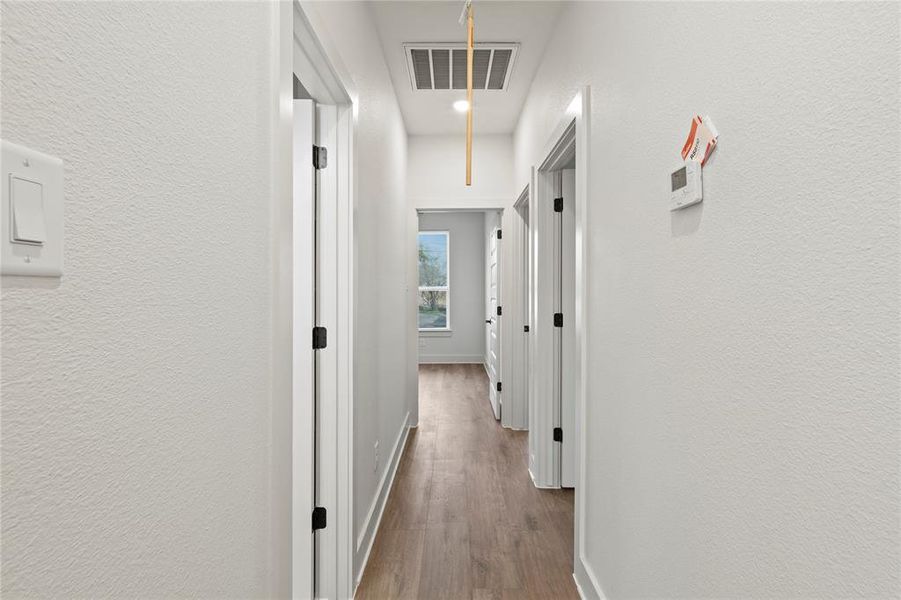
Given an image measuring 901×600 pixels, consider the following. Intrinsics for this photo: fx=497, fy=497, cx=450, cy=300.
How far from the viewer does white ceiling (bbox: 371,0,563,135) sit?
2500 mm

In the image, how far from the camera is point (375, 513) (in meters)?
2.57

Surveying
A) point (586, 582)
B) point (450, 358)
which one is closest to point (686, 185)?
point (586, 582)

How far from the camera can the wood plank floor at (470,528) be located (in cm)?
212

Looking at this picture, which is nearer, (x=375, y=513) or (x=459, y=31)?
(x=375, y=513)

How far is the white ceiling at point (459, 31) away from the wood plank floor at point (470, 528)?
105 inches

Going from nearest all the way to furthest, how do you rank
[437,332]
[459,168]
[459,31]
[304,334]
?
[304,334] → [459,31] → [459,168] → [437,332]

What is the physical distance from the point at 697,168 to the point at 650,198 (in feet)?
0.99

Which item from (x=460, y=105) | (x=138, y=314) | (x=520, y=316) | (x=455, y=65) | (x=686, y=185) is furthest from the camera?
(x=520, y=316)

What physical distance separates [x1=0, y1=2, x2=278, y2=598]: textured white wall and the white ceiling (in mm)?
1721

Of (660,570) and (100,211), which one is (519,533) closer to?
(660,570)

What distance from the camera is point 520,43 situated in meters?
2.85

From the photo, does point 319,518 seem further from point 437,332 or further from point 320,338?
point 437,332


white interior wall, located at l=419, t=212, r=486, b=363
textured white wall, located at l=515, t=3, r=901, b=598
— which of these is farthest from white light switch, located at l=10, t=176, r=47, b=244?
white interior wall, located at l=419, t=212, r=486, b=363

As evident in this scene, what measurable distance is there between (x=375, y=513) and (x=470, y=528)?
504mm
